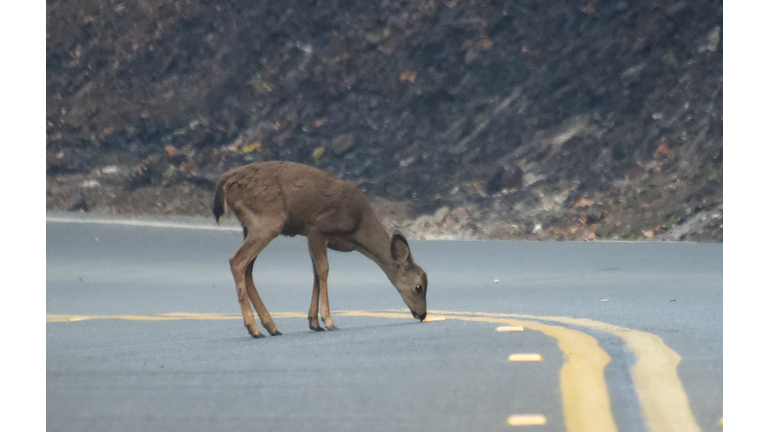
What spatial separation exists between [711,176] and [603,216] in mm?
2341

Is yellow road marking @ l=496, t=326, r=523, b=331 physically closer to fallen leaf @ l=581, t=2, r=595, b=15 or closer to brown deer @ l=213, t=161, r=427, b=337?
brown deer @ l=213, t=161, r=427, b=337

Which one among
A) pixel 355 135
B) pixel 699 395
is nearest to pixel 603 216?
pixel 355 135

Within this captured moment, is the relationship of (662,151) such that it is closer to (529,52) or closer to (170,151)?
(529,52)

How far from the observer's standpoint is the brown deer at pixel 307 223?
8172 mm

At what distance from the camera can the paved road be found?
4.59 meters

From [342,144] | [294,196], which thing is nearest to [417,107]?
[342,144]

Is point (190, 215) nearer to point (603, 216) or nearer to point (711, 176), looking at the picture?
point (603, 216)

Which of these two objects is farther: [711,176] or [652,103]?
[652,103]

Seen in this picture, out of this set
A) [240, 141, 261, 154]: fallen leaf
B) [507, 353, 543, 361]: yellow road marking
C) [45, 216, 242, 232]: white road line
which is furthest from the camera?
[240, 141, 261, 154]: fallen leaf

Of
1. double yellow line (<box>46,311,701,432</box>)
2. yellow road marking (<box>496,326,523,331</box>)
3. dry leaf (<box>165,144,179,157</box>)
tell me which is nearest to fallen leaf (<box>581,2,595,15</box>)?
dry leaf (<box>165,144,179,157</box>)

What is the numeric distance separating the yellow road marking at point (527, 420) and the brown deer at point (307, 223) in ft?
12.4

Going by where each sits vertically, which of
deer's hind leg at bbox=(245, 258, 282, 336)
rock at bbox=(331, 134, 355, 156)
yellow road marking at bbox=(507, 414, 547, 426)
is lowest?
rock at bbox=(331, 134, 355, 156)

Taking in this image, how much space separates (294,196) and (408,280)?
127 cm

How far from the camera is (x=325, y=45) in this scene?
95.6 feet
